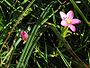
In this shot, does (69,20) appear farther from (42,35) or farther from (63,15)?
(42,35)

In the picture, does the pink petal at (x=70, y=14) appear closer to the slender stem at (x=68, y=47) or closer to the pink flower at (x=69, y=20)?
the pink flower at (x=69, y=20)

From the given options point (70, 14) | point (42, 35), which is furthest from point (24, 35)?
point (70, 14)

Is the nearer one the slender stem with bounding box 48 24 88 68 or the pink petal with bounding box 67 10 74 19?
the slender stem with bounding box 48 24 88 68

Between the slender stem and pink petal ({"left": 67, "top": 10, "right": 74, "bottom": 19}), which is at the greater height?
pink petal ({"left": 67, "top": 10, "right": 74, "bottom": 19})

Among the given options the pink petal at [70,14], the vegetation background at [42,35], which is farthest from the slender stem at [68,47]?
the pink petal at [70,14]

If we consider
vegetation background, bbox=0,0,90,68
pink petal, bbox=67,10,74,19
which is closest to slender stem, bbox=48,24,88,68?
vegetation background, bbox=0,0,90,68

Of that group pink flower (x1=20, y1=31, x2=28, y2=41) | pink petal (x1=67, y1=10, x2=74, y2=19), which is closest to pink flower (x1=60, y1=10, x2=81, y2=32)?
pink petal (x1=67, y1=10, x2=74, y2=19)

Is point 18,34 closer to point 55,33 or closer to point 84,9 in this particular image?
point 55,33

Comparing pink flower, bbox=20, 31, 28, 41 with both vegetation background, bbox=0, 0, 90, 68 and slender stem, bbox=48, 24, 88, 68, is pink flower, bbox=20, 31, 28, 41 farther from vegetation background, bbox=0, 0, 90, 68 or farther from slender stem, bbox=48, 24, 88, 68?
slender stem, bbox=48, 24, 88, 68

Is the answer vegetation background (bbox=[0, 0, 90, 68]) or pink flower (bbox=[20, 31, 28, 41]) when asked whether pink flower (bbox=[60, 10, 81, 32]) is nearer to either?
vegetation background (bbox=[0, 0, 90, 68])
